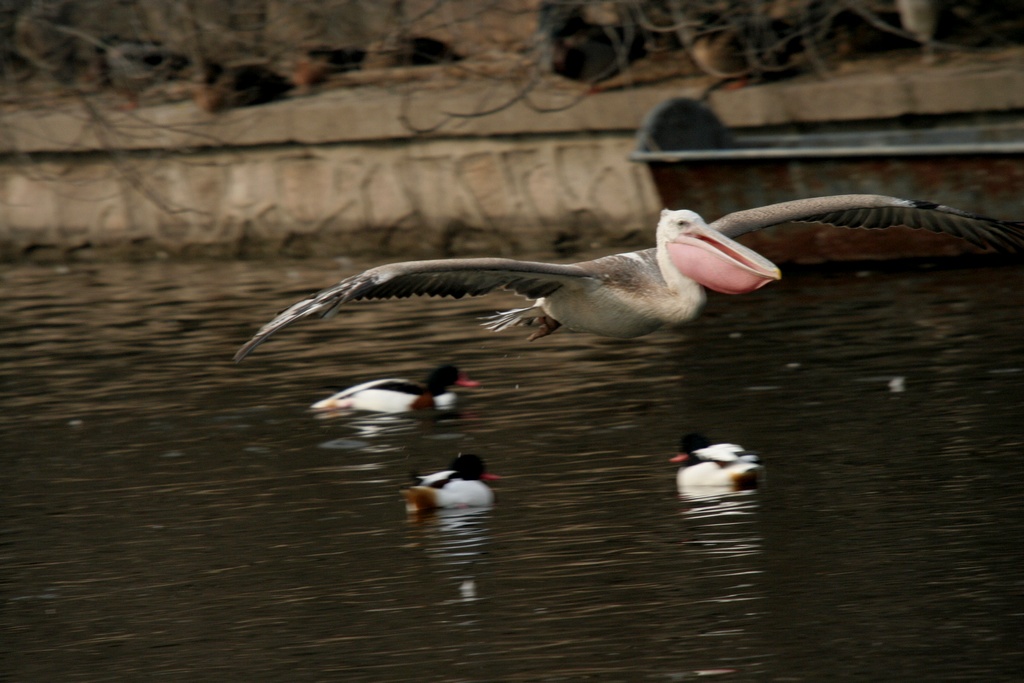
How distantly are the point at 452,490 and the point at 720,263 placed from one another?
148cm

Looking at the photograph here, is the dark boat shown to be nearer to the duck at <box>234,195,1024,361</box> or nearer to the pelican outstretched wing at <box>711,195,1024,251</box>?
the pelican outstretched wing at <box>711,195,1024,251</box>

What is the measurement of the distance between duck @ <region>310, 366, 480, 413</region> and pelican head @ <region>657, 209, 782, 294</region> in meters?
2.54

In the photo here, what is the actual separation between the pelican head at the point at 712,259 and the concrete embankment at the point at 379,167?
7.78m

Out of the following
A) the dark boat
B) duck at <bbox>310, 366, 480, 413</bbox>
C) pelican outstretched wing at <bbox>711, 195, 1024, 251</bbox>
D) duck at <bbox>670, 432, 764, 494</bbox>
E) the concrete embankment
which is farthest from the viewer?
the concrete embankment

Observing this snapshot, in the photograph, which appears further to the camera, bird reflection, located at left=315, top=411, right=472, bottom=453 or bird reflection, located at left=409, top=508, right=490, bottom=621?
bird reflection, located at left=315, top=411, right=472, bottom=453

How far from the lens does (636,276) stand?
282 inches

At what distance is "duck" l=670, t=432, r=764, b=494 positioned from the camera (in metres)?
7.00

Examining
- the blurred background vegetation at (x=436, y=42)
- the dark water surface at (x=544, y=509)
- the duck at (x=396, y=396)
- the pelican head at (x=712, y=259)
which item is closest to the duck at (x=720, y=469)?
the dark water surface at (x=544, y=509)

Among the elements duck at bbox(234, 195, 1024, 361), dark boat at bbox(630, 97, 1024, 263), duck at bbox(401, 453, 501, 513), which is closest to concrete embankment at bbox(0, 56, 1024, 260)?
dark boat at bbox(630, 97, 1024, 263)

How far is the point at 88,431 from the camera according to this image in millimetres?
8938

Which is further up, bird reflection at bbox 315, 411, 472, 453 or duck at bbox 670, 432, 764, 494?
duck at bbox 670, 432, 764, 494

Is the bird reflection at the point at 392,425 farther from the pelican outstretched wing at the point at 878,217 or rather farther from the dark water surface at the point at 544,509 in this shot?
the pelican outstretched wing at the point at 878,217

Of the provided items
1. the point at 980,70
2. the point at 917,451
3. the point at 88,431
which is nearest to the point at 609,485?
the point at 917,451

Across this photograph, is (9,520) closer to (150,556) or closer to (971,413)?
(150,556)
